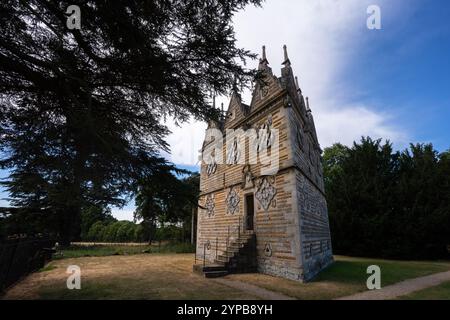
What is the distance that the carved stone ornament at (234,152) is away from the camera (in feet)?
48.9

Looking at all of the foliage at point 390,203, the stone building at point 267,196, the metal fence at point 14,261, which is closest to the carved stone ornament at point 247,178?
the stone building at point 267,196

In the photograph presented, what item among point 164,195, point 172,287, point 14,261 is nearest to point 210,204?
point 172,287

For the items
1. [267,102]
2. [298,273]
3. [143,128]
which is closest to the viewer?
[143,128]

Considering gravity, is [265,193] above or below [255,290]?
above

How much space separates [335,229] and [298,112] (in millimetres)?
14492

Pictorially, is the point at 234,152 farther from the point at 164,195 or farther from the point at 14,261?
the point at 14,261

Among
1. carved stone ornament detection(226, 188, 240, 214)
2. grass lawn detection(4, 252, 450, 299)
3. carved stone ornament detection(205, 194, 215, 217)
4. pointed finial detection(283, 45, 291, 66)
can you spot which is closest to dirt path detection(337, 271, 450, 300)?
grass lawn detection(4, 252, 450, 299)

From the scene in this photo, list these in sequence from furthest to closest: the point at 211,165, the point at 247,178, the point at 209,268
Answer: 1. the point at 211,165
2. the point at 247,178
3. the point at 209,268

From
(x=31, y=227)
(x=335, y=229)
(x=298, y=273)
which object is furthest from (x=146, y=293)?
(x=31, y=227)

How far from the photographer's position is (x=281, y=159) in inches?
448

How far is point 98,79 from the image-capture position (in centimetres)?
593

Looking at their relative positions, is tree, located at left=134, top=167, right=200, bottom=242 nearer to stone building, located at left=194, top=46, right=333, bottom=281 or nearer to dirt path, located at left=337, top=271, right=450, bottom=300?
stone building, located at left=194, top=46, right=333, bottom=281

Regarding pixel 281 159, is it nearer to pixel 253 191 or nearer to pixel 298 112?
pixel 253 191

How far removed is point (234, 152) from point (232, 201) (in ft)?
9.84
